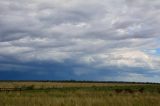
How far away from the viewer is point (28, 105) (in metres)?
14.7

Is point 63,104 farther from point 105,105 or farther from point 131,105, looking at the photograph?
point 131,105

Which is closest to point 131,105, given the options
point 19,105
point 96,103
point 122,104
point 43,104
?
point 122,104

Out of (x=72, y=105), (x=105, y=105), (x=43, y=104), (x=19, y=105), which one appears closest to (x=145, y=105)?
(x=105, y=105)

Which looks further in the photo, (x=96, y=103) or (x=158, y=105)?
(x=96, y=103)

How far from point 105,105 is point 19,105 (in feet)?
12.7

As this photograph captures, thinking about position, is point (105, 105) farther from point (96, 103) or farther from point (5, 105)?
point (5, 105)

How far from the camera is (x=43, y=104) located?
15016 millimetres

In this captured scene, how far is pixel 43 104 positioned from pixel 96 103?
2449 mm

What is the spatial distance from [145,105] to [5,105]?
624 cm

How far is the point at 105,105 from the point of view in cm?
1473

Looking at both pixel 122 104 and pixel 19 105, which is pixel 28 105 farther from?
pixel 122 104

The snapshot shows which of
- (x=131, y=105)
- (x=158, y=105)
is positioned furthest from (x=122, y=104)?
(x=158, y=105)

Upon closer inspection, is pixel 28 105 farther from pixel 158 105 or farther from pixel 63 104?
Answer: pixel 158 105

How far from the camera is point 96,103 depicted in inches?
604
